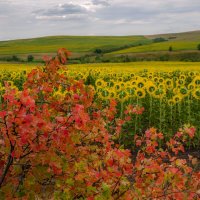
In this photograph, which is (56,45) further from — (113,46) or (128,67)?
(128,67)

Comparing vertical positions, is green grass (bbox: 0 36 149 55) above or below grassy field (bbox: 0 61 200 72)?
below

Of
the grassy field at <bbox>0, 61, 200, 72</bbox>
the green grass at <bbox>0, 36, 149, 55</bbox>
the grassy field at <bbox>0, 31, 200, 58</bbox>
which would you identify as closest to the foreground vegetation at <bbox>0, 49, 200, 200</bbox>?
the grassy field at <bbox>0, 61, 200, 72</bbox>

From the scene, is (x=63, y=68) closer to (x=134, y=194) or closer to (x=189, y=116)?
(x=134, y=194)

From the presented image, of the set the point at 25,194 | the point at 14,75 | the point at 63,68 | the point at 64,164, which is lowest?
the point at 14,75

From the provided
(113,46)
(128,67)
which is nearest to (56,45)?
(113,46)

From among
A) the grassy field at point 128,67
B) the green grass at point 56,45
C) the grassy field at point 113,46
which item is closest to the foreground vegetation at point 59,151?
the grassy field at point 128,67

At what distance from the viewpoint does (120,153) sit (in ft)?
11.1

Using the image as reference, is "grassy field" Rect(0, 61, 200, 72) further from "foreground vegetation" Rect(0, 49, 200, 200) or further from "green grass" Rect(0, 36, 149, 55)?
"green grass" Rect(0, 36, 149, 55)

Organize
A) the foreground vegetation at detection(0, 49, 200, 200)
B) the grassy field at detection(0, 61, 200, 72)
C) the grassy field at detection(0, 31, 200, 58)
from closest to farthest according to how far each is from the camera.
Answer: the foreground vegetation at detection(0, 49, 200, 200) < the grassy field at detection(0, 61, 200, 72) < the grassy field at detection(0, 31, 200, 58)

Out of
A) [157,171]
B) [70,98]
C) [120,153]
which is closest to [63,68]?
[70,98]

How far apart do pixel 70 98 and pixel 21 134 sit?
817mm

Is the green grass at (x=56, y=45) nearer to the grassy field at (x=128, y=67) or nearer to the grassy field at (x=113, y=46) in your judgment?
the grassy field at (x=113, y=46)

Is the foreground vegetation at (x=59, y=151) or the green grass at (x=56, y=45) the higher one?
the foreground vegetation at (x=59, y=151)

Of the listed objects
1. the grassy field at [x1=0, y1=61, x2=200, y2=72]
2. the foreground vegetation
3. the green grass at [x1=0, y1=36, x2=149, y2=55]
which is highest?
the foreground vegetation
